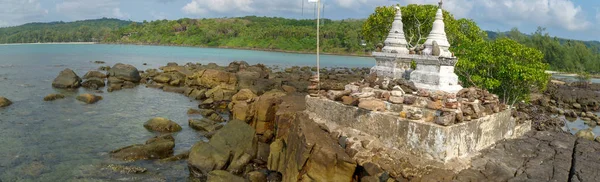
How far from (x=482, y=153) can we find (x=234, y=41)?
4870 inches

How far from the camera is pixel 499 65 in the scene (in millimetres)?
18797

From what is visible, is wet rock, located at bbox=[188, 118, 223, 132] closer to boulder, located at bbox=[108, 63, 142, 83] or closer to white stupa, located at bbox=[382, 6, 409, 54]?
white stupa, located at bbox=[382, 6, 409, 54]

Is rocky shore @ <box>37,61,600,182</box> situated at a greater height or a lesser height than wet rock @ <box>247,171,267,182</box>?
greater

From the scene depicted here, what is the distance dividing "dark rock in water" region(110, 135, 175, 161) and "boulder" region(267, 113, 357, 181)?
16.4 feet

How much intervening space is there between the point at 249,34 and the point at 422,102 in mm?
121192

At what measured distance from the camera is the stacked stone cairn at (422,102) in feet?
33.9

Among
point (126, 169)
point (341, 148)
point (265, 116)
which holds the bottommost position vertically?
point (126, 169)

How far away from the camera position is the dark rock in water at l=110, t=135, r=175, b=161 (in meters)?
Result: 14.9

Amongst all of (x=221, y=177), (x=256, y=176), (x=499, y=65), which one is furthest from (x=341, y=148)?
(x=499, y=65)

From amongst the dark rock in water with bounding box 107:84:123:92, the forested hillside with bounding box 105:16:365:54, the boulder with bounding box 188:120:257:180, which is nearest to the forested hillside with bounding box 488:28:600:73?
the forested hillside with bounding box 105:16:365:54

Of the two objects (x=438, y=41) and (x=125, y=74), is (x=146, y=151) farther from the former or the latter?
(x=125, y=74)

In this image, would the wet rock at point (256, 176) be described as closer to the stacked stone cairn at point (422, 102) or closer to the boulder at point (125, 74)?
the stacked stone cairn at point (422, 102)

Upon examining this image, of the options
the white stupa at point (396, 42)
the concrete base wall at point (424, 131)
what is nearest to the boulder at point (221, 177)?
the concrete base wall at point (424, 131)

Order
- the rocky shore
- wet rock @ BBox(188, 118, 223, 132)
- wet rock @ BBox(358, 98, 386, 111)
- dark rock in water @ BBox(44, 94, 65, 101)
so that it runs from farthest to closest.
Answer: dark rock in water @ BBox(44, 94, 65, 101)
wet rock @ BBox(188, 118, 223, 132)
wet rock @ BBox(358, 98, 386, 111)
the rocky shore
